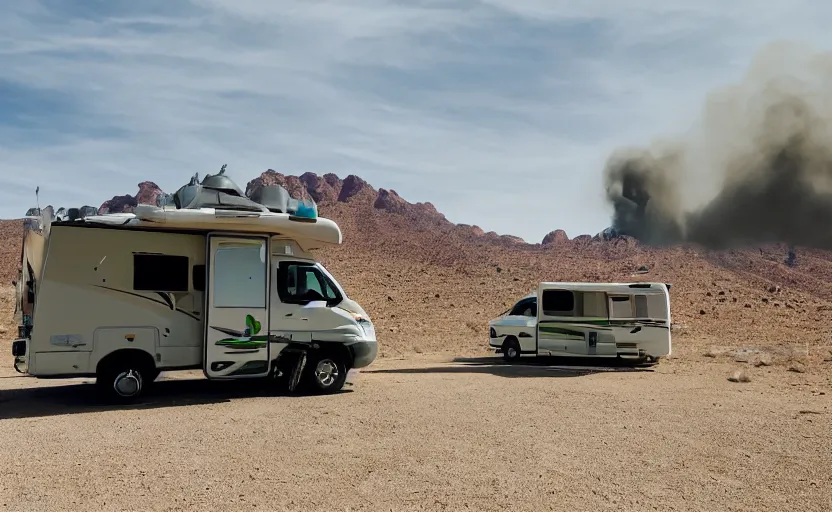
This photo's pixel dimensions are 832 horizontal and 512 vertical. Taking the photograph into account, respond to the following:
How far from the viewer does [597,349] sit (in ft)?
64.2

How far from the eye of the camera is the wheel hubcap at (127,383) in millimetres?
11422

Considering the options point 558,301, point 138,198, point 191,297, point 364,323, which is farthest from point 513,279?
point 138,198

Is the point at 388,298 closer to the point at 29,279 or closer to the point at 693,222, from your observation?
the point at 693,222

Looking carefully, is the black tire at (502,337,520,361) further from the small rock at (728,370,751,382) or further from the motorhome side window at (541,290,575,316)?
the small rock at (728,370,751,382)

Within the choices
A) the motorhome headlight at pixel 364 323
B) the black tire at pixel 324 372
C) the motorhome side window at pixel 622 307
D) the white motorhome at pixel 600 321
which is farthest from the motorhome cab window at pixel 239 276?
the motorhome side window at pixel 622 307

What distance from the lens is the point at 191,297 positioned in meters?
11.9

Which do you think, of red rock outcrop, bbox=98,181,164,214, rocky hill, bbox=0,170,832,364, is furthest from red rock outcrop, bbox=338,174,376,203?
red rock outcrop, bbox=98,181,164,214

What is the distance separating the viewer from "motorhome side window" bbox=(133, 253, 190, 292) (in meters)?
11.6

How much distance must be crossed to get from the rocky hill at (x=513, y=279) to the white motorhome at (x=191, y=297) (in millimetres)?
7559

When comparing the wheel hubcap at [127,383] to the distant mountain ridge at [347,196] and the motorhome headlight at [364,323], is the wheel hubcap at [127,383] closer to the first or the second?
the motorhome headlight at [364,323]

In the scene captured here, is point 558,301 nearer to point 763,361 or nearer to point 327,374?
point 763,361

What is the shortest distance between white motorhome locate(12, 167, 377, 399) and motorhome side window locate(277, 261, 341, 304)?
19 mm

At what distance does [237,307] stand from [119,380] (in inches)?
85.0

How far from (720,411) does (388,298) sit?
29555 mm
